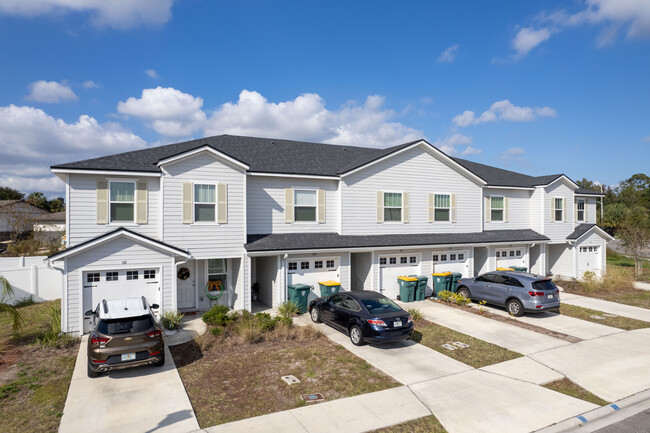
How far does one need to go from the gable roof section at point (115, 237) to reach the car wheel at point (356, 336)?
6.36m

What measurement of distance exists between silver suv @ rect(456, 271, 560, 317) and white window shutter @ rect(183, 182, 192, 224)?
12477 millimetres

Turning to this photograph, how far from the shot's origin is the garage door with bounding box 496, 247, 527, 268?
2172cm

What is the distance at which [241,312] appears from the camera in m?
14.7

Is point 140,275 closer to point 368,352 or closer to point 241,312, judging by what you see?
point 241,312

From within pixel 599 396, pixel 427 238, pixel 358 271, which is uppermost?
pixel 427 238

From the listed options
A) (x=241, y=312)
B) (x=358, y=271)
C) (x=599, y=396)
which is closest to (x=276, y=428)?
(x=599, y=396)

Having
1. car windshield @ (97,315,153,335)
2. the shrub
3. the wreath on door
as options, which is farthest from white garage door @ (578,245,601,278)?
car windshield @ (97,315,153,335)

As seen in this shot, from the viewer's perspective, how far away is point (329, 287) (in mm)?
16109

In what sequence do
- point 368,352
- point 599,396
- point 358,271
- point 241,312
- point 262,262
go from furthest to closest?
point 358,271, point 262,262, point 241,312, point 368,352, point 599,396

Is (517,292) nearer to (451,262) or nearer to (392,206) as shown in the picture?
(451,262)

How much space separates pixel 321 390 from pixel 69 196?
423 inches

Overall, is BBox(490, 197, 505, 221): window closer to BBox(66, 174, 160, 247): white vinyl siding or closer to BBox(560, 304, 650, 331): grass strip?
BBox(560, 304, 650, 331): grass strip

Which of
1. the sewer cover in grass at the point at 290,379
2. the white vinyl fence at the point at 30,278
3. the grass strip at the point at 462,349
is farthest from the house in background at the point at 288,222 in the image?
the sewer cover in grass at the point at 290,379

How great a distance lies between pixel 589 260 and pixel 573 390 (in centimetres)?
1885
